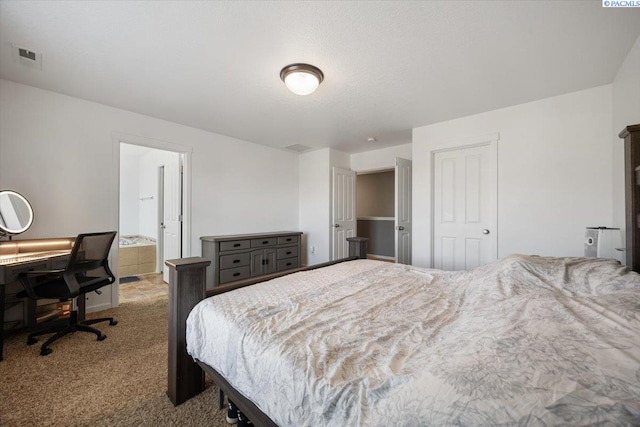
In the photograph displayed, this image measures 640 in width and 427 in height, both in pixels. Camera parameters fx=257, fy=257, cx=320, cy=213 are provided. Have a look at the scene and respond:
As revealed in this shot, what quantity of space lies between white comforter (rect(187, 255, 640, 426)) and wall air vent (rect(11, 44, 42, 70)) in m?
2.43

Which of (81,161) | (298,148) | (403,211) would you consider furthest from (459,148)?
(81,161)

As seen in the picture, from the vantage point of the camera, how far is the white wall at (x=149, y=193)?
500cm

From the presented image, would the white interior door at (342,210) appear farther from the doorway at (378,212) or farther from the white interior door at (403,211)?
the white interior door at (403,211)

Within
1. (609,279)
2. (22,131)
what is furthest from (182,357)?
(22,131)

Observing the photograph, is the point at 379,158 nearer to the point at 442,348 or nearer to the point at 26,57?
the point at 442,348

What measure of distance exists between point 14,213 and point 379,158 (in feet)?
15.8

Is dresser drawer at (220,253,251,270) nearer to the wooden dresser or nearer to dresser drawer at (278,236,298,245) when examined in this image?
the wooden dresser

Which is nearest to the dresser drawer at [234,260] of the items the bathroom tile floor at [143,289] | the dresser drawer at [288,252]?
the dresser drawer at [288,252]

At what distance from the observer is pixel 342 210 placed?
4934 mm

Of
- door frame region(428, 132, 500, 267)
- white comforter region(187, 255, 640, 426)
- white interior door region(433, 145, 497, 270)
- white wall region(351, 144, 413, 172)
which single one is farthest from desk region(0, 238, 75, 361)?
white wall region(351, 144, 413, 172)

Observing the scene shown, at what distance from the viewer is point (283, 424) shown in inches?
34.5

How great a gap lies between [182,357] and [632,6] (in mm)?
3313

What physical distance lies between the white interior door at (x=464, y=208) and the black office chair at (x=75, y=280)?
12.4 ft

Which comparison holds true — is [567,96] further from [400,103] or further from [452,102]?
[400,103]
